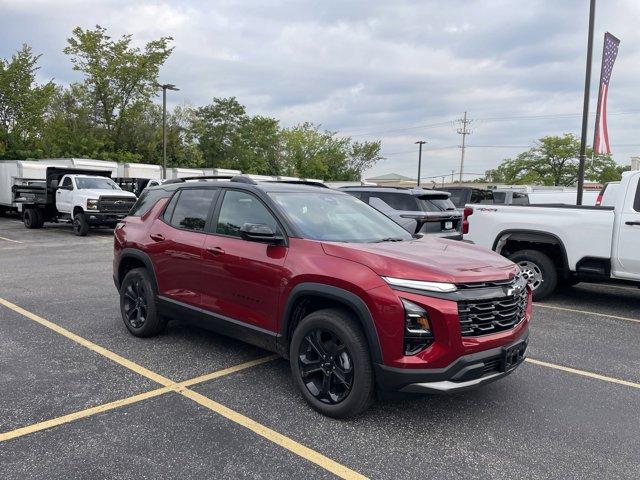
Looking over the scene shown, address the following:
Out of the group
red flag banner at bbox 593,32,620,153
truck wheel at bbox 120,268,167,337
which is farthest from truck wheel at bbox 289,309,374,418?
red flag banner at bbox 593,32,620,153

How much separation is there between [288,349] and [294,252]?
75 cm

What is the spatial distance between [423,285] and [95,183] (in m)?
16.9

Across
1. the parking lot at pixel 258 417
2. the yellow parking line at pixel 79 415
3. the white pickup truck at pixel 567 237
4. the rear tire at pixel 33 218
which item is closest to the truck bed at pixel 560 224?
the white pickup truck at pixel 567 237

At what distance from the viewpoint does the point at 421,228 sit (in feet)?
28.1

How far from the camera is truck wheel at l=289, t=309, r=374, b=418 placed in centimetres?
333

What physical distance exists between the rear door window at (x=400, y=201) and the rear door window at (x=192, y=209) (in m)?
4.84

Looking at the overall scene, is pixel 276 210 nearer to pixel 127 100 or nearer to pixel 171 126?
pixel 127 100

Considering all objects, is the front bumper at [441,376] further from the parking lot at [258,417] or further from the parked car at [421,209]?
the parked car at [421,209]

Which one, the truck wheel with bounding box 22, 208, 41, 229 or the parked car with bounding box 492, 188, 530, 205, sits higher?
the parked car with bounding box 492, 188, 530, 205

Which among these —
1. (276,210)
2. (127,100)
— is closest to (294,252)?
(276,210)

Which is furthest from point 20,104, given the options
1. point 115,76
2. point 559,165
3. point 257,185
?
point 559,165

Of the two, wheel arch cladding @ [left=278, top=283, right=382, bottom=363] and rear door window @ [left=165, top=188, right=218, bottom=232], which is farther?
rear door window @ [left=165, top=188, right=218, bottom=232]

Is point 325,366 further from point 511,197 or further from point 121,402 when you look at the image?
point 511,197

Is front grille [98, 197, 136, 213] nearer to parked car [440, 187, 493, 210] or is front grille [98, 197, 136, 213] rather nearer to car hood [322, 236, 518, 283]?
parked car [440, 187, 493, 210]
